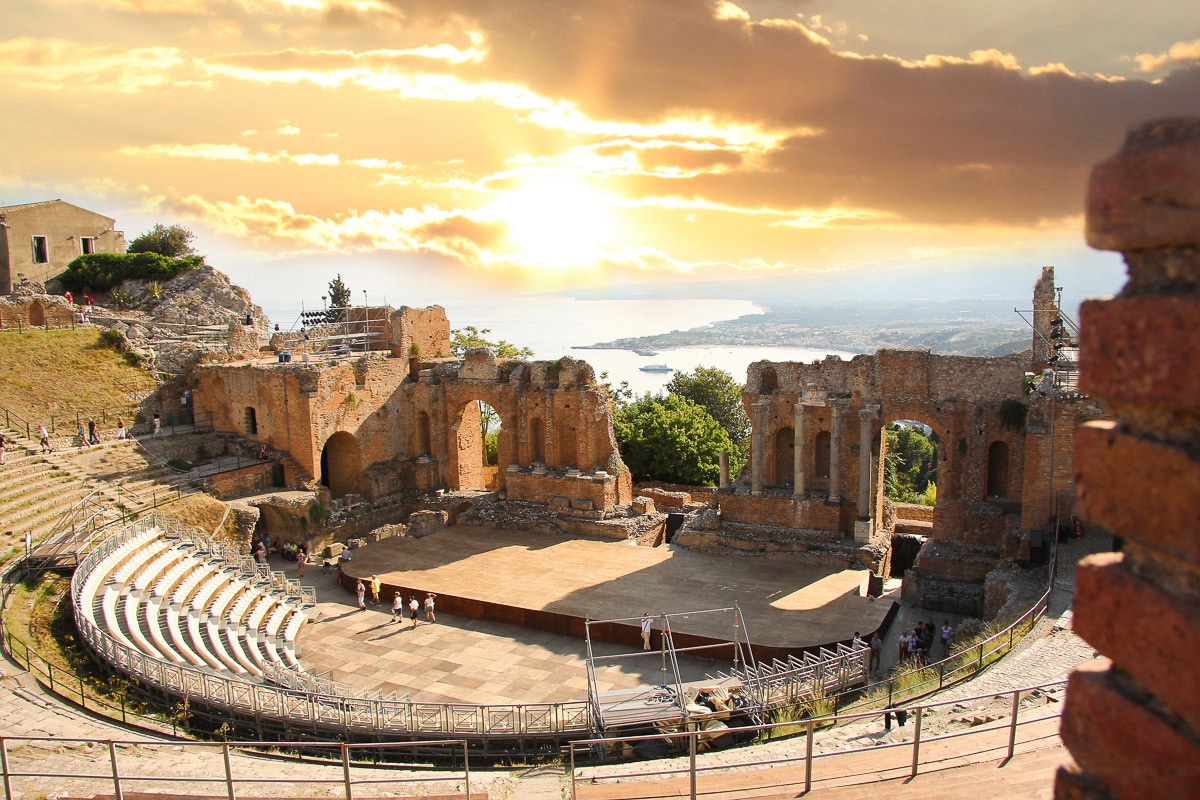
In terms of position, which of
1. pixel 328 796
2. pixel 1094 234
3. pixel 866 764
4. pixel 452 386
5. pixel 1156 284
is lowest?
pixel 328 796

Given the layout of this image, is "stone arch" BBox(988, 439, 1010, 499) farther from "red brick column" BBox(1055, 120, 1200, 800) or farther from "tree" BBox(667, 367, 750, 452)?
"tree" BBox(667, 367, 750, 452)

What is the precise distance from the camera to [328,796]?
30.8ft

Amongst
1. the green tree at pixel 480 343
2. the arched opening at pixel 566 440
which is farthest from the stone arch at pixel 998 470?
the green tree at pixel 480 343

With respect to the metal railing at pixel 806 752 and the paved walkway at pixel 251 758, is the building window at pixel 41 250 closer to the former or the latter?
the paved walkway at pixel 251 758

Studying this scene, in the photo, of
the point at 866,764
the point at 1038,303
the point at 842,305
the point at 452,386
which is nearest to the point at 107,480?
the point at 452,386

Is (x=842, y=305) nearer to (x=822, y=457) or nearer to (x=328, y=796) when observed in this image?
(x=822, y=457)

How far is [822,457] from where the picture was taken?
80.5 feet

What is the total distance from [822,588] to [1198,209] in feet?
61.1

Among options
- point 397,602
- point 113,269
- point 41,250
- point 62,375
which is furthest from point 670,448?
point 41,250

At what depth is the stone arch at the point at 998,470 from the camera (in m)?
21.8

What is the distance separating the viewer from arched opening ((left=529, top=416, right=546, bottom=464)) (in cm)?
2812

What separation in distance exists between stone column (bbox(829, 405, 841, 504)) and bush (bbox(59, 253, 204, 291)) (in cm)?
3382

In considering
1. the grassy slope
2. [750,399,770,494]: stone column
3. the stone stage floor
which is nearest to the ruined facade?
the grassy slope

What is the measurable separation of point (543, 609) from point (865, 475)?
9.20 metres
